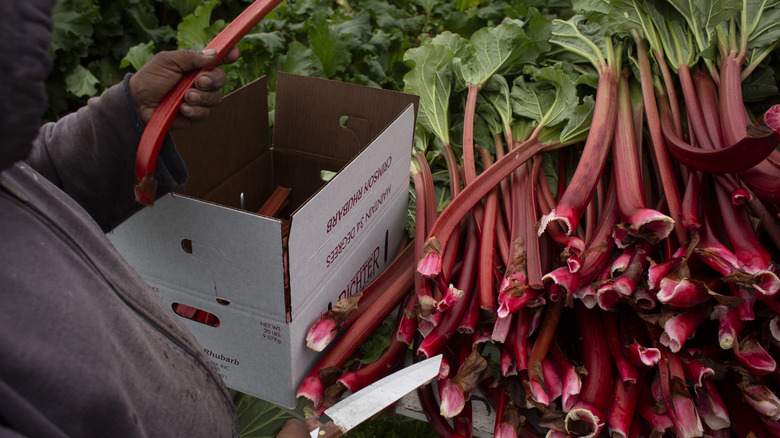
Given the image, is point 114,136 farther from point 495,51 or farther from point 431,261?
point 495,51

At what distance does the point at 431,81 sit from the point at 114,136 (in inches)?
42.2

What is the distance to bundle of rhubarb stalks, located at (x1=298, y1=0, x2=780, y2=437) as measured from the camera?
1.03 m

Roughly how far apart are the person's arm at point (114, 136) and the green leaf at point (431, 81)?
880mm

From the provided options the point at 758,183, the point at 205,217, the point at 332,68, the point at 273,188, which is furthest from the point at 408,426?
the point at 332,68

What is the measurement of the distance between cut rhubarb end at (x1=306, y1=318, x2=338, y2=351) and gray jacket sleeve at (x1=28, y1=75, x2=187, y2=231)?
0.42 m

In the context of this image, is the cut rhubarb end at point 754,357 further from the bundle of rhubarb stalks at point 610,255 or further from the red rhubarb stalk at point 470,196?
the red rhubarb stalk at point 470,196

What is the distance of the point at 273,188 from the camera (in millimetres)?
1761

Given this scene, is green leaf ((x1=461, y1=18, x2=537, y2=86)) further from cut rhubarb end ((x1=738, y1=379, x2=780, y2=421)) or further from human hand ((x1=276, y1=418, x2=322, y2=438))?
human hand ((x1=276, y1=418, x2=322, y2=438))

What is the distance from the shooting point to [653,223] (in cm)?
108

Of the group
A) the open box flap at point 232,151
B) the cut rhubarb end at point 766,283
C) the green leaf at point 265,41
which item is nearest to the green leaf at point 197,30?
the green leaf at point 265,41

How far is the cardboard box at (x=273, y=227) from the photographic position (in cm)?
105

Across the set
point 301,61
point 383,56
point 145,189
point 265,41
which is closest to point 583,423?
point 145,189

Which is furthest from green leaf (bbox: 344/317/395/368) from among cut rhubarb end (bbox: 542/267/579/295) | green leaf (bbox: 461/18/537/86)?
green leaf (bbox: 461/18/537/86)

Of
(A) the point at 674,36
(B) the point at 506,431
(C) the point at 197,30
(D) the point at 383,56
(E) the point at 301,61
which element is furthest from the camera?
(D) the point at 383,56
